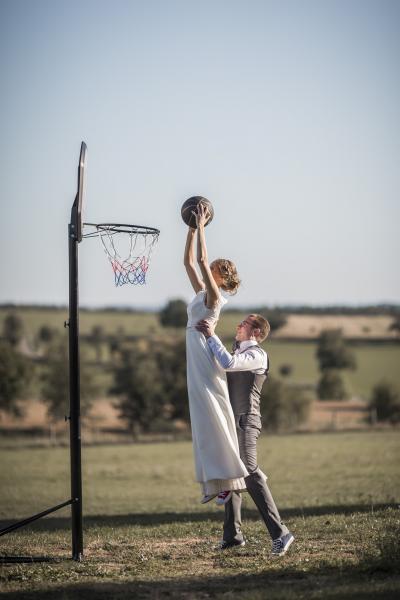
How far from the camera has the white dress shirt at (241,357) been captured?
7.76 m

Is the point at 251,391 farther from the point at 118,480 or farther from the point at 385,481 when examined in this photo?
the point at 118,480

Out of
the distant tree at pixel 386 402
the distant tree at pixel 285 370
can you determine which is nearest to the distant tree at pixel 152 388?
the distant tree at pixel 285 370

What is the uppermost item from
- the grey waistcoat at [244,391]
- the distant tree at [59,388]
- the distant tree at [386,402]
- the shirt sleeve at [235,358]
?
the shirt sleeve at [235,358]

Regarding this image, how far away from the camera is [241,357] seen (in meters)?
7.94

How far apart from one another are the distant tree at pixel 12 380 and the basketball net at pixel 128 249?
6936 centimetres

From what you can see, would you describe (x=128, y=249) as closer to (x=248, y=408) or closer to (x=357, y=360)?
(x=248, y=408)

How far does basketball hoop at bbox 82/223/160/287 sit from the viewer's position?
891cm

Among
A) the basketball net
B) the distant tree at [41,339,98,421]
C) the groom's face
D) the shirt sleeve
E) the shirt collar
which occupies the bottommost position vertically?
the distant tree at [41,339,98,421]

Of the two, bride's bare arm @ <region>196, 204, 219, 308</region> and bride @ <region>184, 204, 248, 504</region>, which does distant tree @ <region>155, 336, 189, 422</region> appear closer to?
bride @ <region>184, 204, 248, 504</region>

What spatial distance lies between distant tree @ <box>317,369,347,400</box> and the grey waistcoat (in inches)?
3214

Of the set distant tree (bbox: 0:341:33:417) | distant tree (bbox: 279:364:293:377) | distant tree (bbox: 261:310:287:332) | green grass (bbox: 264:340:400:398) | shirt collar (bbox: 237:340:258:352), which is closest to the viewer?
shirt collar (bbox: 237:340:258:352)

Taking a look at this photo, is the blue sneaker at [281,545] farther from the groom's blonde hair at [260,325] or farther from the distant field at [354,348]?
the distant field at [354,348]

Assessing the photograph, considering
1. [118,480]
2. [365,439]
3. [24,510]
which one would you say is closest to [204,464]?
[24,510]

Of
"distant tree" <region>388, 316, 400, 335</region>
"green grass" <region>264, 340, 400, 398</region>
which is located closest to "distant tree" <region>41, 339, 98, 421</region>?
"green grass" <region>264, 340, 400, 398</region>
